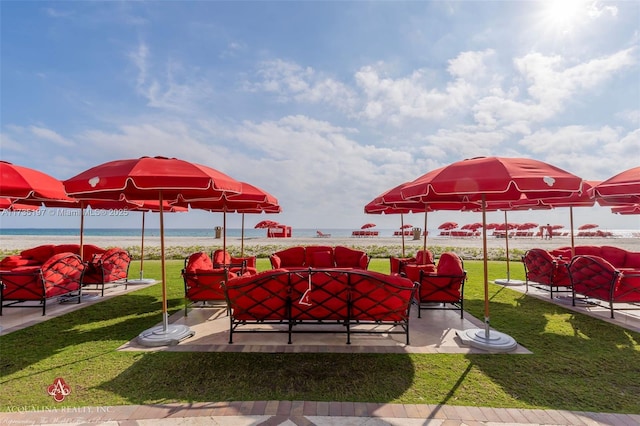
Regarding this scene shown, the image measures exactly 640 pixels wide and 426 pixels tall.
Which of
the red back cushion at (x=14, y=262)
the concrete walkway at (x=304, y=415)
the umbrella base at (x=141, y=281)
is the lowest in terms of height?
the umbrella base at (x=141, y=281)

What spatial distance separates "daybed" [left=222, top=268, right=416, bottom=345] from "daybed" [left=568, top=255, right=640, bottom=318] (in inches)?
175

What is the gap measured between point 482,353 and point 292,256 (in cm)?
476

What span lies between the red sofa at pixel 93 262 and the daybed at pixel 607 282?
11.2m

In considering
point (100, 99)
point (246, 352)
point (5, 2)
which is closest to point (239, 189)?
point (246, 352)

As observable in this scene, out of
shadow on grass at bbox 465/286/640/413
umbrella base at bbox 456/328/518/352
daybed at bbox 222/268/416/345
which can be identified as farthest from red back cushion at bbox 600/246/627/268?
daybed at bbox 222/268/416/345

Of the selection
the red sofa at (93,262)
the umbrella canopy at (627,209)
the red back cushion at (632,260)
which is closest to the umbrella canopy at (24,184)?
the red sofa at (93,262)

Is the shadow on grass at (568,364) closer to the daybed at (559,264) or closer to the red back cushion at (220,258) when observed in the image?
the daybed at (559,264)

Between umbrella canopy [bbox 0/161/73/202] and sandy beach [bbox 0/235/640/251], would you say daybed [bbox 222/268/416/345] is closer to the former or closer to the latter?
umbrella canopy [bbox 0/161/73/202]

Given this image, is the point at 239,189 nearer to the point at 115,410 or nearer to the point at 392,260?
the point at 115,410

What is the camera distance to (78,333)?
15.6 feet

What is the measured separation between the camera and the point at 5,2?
19.7 feet

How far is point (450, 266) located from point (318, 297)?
288cm

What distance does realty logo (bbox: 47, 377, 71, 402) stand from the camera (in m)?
2.88

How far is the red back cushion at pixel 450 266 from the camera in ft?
17.9
